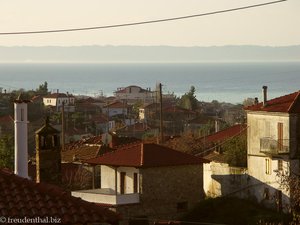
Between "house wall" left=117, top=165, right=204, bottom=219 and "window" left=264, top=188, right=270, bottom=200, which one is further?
"window" left=264, top=188, right=270, bottom=200

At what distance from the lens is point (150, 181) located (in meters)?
44.8

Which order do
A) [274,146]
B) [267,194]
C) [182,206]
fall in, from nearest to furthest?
[182,206] < [267,194] < [274,146]

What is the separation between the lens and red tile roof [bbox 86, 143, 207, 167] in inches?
1766

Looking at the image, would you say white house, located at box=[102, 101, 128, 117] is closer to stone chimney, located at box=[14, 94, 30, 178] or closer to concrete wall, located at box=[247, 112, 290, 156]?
concrete wall, located at box=[247, 112, 290, 156]

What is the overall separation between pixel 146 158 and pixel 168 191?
1693 mm

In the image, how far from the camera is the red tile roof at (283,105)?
151 feet

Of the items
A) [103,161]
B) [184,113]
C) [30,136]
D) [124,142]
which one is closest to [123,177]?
[103,161]

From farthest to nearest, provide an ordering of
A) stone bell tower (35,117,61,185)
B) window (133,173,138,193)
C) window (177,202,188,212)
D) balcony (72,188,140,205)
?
window (177,202,188,212) → window (133,173,138,193) → balcony (72,188,140,205) → stone bell tower (35,117,61,185)

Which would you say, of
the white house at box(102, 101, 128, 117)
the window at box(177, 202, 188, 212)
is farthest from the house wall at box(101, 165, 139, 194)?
the white house at box(102, 101, 128, 117)

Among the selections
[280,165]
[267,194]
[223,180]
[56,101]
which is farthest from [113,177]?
[56,101]

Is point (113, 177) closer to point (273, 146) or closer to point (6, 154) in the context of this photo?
point (273, 146)

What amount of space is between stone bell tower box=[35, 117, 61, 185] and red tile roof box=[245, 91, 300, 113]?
90.3ft

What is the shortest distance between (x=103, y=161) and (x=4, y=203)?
32.6m

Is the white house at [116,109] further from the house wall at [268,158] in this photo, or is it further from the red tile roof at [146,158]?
the red tile roof at [146,158]
